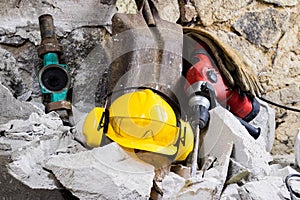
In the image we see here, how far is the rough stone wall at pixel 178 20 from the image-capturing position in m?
1.69

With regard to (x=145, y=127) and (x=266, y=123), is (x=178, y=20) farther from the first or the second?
(x=145, y=127)

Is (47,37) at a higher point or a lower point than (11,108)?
higher

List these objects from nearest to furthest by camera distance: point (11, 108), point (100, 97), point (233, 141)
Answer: point (233, 141)
point (11, 108)
point (100, 97)

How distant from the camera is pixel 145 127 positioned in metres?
1.23

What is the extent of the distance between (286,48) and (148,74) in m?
0.87

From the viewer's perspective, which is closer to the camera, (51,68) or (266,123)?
(51,68)

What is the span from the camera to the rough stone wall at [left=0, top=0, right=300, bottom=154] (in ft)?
5.53

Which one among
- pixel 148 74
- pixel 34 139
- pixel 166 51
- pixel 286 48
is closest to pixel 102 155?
pixel 34 139

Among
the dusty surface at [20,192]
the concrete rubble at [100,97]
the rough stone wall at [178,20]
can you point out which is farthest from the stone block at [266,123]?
the dusty surface at [20,192]

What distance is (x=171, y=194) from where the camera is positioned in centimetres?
114

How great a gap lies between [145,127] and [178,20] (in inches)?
34.9

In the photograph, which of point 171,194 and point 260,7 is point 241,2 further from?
point 171,194

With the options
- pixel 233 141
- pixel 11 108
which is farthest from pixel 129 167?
pixel 11 108

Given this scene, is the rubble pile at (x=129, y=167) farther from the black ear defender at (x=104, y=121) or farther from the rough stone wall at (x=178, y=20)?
the rough stone wall at (x=178, y=20)
